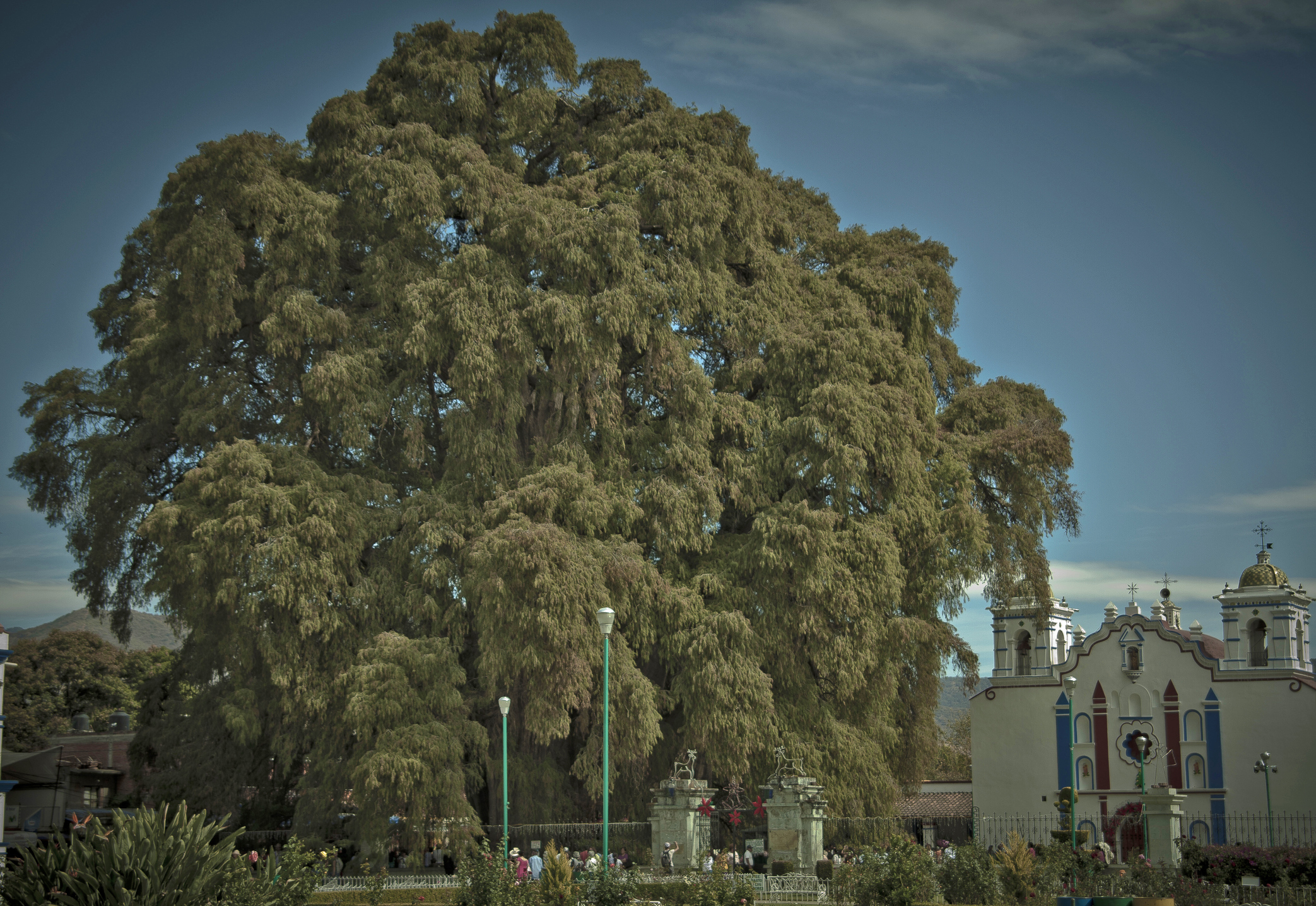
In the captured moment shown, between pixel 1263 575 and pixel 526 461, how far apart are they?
21533 millimetres

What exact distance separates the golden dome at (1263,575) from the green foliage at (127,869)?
104 feet

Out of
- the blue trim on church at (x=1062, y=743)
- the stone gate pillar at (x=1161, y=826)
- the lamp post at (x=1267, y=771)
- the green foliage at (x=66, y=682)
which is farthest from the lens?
the green foliage at (x=66, y=682)

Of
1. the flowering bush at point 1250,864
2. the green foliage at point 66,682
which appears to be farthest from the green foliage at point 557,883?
the green foliage at point 66,682

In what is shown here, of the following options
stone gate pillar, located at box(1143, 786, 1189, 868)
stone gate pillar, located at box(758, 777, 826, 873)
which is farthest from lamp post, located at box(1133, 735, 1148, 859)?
stone gate pillar, located at box(758, 777, 826, 873)

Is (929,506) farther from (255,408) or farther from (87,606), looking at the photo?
(87,606)

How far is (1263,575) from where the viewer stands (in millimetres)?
35750

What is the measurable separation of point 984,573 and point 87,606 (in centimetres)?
2382

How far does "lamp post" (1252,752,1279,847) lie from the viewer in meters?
32.0

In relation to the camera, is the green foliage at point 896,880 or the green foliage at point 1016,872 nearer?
the green foliage at point 896,880

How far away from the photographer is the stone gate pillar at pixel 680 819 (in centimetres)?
2488

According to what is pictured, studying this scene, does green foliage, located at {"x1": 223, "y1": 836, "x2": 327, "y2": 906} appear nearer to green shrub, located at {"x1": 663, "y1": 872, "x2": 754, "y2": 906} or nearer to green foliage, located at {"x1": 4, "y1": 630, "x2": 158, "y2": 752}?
green shrub, located at {"x1": 663, "y1": 872, "x2": 754, "y2": 906}

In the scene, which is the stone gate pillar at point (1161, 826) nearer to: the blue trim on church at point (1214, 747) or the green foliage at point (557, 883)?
the green foliage at point (557, 883)

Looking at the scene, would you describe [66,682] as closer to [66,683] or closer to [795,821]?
[66,683]

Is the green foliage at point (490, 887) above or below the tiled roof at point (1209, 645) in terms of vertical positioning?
below
